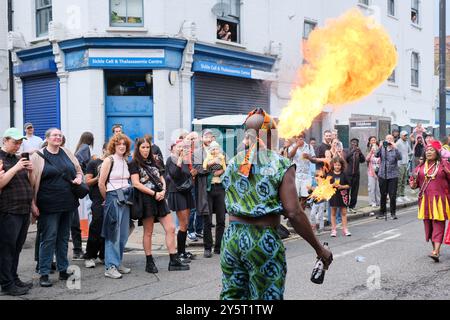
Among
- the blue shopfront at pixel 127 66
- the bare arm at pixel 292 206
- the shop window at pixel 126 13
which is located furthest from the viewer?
the shop window at pixel 126 13

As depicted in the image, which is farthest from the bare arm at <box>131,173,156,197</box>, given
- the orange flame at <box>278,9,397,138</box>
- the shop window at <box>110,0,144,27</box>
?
the shop window at <box>110,0,144,27</box>

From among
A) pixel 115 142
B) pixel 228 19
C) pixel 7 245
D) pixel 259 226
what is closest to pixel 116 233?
pixel 115 142

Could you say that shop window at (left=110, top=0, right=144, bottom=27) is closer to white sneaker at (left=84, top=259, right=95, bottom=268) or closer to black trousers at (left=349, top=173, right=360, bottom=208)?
black trousers at (left=349, top=173, right=360, bottom=208)

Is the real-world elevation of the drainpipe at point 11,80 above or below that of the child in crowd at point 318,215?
above

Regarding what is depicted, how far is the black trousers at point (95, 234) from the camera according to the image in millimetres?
7766

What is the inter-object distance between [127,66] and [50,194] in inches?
326

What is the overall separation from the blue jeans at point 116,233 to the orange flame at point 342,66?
2.78m

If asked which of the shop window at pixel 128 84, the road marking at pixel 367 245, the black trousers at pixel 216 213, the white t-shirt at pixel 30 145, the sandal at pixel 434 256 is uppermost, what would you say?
the shop window at pixel 128 84

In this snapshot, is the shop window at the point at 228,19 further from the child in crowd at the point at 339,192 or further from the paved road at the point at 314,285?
the paved road at the point at 314,285

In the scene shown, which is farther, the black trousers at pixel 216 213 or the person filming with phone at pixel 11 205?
the black trousers at pixel 216 213

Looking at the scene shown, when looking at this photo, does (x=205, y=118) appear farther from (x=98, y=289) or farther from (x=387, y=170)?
(x=98, y=289)

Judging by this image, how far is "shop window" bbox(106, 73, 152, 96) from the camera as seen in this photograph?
48.7 feet

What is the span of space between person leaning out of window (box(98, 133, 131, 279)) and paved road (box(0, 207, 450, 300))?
28cm

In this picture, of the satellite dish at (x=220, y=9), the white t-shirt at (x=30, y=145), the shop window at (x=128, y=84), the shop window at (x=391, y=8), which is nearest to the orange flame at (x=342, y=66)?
the white t-shirt at (x=30, y=145)
